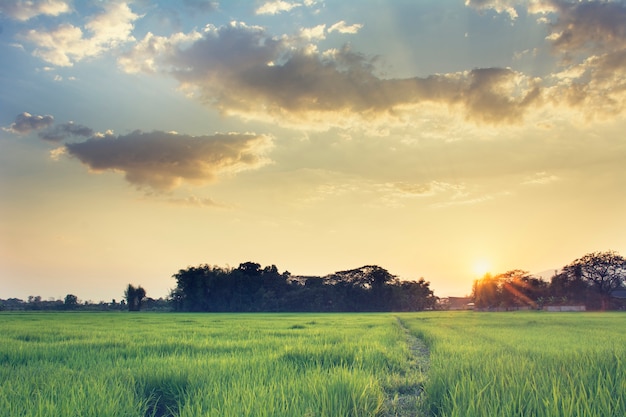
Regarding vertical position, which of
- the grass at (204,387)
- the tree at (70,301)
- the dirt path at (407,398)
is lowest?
the tree at (70,301)

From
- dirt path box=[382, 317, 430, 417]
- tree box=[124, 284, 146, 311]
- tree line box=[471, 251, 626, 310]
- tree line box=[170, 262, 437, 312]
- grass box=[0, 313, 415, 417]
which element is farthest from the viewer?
tree box=[124, 284, 146, 311]

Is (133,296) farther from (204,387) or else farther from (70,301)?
(204,387)

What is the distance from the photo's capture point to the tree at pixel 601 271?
83688 millimetres

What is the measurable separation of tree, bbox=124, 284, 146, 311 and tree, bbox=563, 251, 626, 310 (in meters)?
84.3

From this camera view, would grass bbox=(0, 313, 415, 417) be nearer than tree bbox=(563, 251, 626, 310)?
Yes

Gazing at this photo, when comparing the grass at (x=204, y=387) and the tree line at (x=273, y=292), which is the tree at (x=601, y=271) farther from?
the grass at (x=204, y=387)

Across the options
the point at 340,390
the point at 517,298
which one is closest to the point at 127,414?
the point at 340,390

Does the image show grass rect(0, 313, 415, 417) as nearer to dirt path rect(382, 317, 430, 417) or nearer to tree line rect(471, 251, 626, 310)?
dirt path rect(382, 317, 430, 417)

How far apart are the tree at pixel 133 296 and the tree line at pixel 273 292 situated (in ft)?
20.6

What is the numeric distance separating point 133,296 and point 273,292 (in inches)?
1122

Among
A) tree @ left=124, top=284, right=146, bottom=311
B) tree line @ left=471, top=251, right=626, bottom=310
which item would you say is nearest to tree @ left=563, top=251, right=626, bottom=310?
tree line @ left=471, top=251, right=626, bottom=310

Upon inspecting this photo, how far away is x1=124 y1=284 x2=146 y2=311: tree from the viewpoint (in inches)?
3509

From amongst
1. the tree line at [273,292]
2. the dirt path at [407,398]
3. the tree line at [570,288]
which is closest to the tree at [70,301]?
the tree line at [273,292]

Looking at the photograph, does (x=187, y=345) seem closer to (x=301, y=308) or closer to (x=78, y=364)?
(x=78, y=364)
